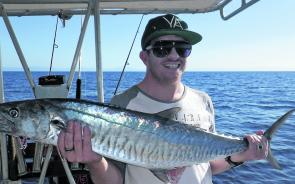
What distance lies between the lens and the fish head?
2404 mm

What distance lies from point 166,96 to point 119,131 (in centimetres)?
51

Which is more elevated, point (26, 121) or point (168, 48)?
point (168, 48)

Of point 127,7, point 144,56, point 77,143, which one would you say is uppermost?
point 127,7

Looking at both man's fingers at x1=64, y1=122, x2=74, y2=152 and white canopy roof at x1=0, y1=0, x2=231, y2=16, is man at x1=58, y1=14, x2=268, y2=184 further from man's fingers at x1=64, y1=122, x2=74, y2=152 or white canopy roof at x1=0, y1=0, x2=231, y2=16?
white canopy roof at x1=0, y1=0, x2=231, y2=16

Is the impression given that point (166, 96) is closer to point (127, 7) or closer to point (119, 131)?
point (119, 131)

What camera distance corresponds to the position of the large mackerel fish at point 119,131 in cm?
242

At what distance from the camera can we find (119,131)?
253 cm

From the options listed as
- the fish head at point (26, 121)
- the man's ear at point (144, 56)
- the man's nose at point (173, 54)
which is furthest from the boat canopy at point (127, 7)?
the fish head at point (26, 121)

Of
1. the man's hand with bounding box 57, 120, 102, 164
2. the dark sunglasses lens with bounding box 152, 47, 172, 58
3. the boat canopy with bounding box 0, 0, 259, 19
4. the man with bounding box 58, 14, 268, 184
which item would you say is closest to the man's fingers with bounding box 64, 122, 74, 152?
the man's hand with bounding box 57, 120, 102, 164

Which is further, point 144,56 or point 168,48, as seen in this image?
point 144,56

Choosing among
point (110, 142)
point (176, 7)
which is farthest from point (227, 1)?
point (110, 142)

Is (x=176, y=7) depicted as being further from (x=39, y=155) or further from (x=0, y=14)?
(x=39, y=155)

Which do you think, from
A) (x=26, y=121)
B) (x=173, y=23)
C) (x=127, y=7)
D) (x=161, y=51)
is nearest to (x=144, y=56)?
(x=161, y=51)

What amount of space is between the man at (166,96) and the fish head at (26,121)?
1.51 feet
